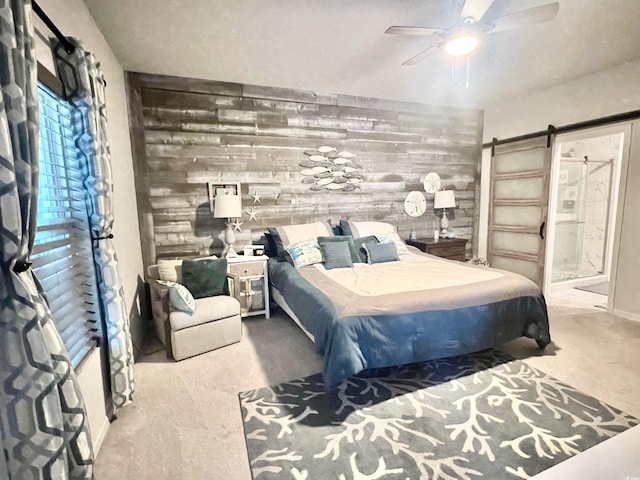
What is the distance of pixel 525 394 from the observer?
212cm

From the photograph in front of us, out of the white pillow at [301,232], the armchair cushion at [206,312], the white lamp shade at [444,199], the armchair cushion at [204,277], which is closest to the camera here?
the armchair cushion at [206,312]

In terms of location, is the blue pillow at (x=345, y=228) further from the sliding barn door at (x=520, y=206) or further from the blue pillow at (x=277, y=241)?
the sliding barn door at (x=520, y=206)

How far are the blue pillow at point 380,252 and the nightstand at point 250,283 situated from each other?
3.83 ft

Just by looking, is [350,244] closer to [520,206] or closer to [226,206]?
[226,206]

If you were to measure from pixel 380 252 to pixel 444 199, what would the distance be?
1.67 m

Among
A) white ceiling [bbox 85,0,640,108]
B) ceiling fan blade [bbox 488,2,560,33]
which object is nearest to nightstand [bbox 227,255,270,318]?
white ceiling [bbox 85,0,640,108]

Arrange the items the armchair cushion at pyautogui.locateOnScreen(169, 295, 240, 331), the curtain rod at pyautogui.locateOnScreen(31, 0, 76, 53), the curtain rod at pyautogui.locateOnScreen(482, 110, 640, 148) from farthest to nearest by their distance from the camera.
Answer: the curtain rod at pyautogui.locateOnScreen(482, 110, 640, 148)
the armchair cushion at pyautogui.locateOnScreen(169, 295, 240, 331)
the curtain rod at pyautogui.locateOnScreen(31, 0, 76, 53)

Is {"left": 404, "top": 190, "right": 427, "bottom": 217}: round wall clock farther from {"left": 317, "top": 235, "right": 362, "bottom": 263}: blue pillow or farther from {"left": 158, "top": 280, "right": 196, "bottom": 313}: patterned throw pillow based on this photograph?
{"left": 158, "top": 280, "right": 196, "bottom": 313}: patterned throw pillow

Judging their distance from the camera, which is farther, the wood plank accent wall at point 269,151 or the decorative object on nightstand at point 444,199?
the decorative object on nightstand at point 444,199

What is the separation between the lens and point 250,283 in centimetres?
352

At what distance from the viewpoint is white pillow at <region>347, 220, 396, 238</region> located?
392 centimetres

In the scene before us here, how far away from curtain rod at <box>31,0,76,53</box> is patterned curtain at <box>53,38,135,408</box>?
22 millimetres

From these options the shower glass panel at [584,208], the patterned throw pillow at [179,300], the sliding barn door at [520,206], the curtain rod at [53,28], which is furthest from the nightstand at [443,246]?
the curtain rod at [53,28]

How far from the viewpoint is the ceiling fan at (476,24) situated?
190cm
